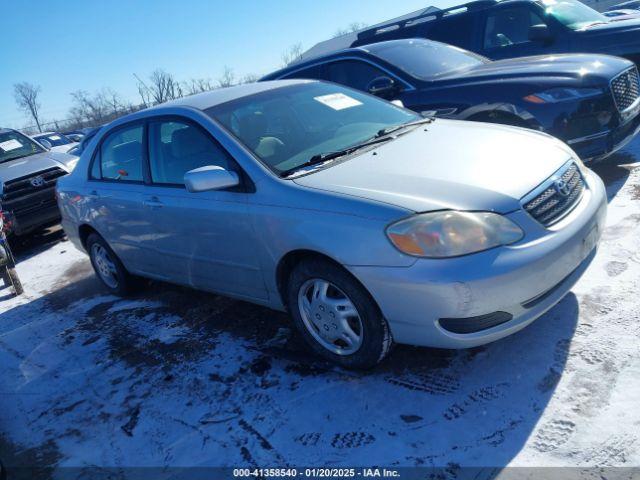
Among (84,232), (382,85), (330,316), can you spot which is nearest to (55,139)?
(84,232)

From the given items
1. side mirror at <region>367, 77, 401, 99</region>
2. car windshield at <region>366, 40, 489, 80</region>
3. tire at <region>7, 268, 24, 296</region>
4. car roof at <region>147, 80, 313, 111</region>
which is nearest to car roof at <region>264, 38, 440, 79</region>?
car windshield at <region>366, 40, 489, 80</region>

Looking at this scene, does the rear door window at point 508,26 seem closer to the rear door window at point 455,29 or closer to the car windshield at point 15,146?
the rear door window at point 455,29

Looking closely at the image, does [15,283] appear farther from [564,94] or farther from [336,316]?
[564,94]

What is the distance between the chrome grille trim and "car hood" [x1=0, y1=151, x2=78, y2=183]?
762 centimetres

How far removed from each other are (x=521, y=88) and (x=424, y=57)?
152 centimetres

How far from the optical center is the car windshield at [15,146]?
28.6 feet

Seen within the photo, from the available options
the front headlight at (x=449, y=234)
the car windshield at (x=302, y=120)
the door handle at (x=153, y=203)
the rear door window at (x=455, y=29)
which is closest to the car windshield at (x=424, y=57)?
the rear door window at (x=455, y=29)

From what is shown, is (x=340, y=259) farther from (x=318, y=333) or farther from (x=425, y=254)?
Answer: (x=318, y=333)

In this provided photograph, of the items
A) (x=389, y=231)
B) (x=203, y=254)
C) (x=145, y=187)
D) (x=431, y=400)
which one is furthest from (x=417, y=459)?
(x=145, y=187)

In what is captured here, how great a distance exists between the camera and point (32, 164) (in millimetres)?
8148

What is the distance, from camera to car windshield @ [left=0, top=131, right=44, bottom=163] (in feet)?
28.6

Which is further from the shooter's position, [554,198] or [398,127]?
[398,127]

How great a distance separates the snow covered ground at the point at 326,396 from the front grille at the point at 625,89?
129 cm

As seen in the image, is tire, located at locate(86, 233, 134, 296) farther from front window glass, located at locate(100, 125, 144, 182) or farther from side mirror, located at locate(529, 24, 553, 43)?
side mirror, located at locate(529, 24, 553, 43)
